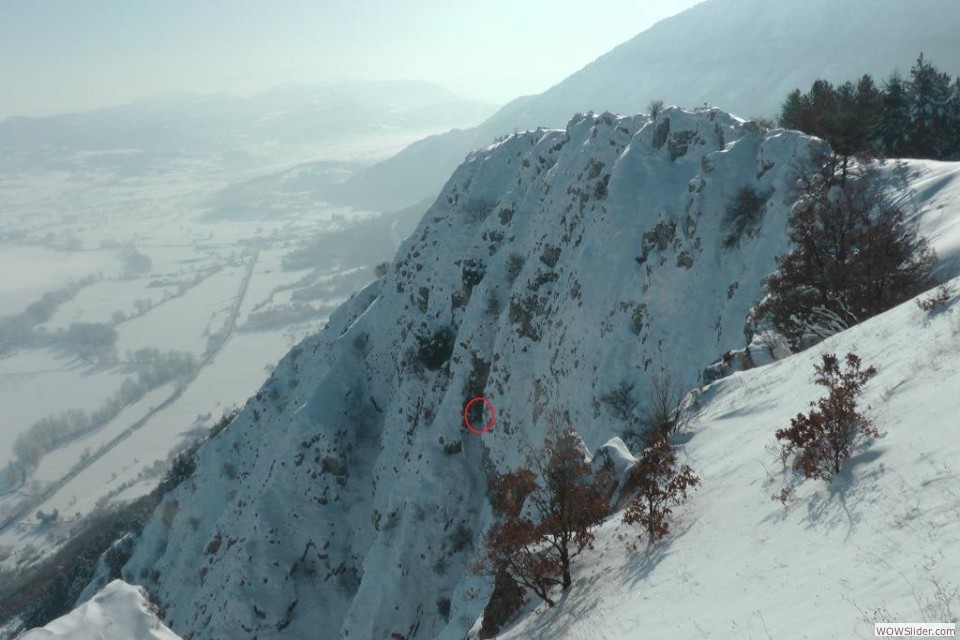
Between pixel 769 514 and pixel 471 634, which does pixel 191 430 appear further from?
pixel 769 514

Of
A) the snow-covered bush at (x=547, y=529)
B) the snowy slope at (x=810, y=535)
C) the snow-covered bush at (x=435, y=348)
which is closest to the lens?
the snowy slope at (x=810, y=535)

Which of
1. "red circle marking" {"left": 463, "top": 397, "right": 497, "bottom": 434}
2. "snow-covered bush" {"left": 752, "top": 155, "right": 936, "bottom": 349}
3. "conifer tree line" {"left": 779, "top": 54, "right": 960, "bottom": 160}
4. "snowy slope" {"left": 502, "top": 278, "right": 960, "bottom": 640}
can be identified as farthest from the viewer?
"red circle marking" {"left": 463, "top": 397, "right": 497, "bottom": 434}

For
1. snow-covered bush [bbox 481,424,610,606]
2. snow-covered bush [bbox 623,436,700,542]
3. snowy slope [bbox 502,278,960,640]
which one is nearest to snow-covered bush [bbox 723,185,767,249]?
snowy slope [bbox 502,278,960,640]

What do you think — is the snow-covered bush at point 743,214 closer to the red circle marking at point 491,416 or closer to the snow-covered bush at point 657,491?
the red circle marking at point 491,416

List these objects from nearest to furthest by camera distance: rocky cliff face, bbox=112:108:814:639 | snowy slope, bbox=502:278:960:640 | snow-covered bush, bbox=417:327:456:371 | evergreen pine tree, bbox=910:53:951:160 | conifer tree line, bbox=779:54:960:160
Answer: snowy slope, bbox=502:278:960:640 < rocky cliff face, bbox=112:108:814:639 < conifer tree line, bbox=779:54:960:160 < evergreen pine tree, bbox=910:53:951:160 < snow-covered bush, bbox=417:327:456:371

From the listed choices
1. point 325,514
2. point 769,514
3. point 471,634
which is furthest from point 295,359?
point 769,514

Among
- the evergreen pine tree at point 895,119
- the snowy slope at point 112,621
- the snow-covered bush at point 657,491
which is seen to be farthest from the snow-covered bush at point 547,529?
the evergreen pine tree at point 895,119

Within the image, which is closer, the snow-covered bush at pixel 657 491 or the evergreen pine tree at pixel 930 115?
the snow-covered bush at pixel 657 491

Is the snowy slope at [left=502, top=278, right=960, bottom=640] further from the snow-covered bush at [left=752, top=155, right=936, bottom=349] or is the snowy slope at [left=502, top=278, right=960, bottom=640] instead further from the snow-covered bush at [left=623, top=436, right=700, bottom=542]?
the snow-covered bush at [left=752, top=155, right=936, bottom=349]
